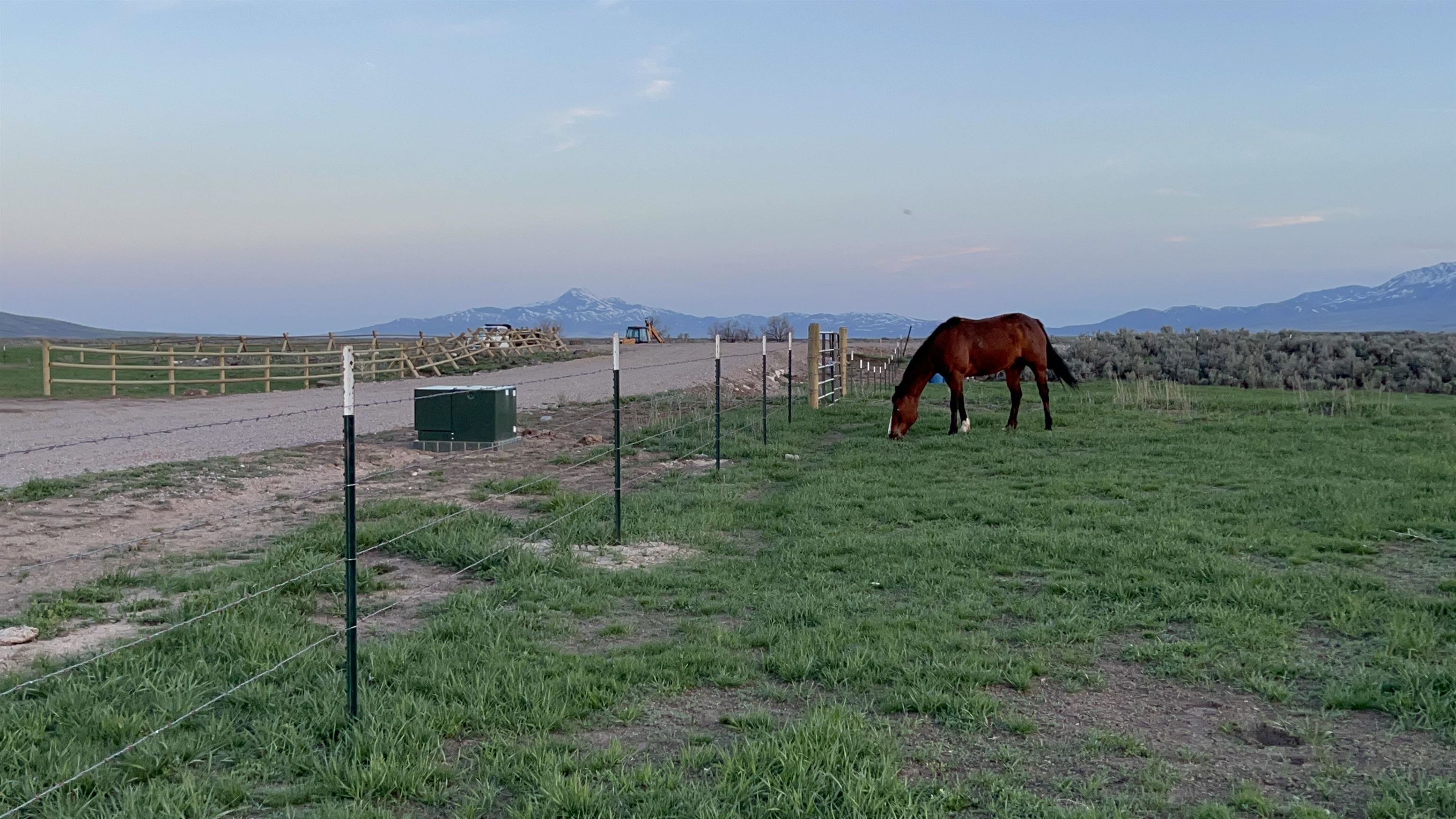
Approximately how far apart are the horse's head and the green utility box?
17.5 ft

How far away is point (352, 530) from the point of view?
3.96m

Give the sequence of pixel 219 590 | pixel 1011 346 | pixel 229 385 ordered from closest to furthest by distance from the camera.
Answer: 1. pixel 219 590
2. pixel 1011 346
3. pixel 229 385

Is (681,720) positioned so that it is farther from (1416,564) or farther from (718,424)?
(718,424)

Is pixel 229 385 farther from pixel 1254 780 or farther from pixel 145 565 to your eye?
pixel 1254 780

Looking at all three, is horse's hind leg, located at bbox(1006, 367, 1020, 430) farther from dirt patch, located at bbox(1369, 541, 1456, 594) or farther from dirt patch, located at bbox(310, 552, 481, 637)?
dirt patch, located at bbox(310, 552, 481, 637)

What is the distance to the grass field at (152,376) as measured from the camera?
25.5 metres

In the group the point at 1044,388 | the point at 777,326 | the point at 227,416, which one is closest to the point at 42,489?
the point at 227,416

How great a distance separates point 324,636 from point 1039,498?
6473 mm

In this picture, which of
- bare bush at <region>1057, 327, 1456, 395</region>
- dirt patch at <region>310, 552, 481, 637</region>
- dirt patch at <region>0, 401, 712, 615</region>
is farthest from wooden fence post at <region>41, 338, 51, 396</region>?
bare bush at <region>1057, 327, 1456, 395</region>

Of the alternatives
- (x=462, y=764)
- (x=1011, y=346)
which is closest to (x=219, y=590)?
(x=462, y=764)

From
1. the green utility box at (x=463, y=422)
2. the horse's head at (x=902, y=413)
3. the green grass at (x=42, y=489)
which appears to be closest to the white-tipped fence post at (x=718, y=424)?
the horse's head at (x=902, y=413)

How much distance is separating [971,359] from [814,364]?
3.80 meters

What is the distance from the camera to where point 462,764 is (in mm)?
3633

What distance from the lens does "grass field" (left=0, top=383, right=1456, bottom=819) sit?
3400 millimetres
